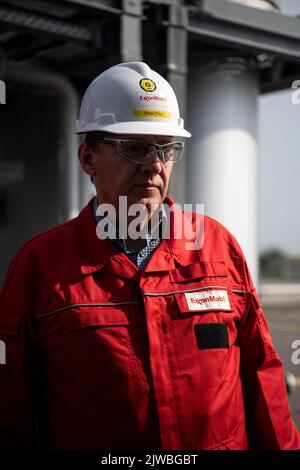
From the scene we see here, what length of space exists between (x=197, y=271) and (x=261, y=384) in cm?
34

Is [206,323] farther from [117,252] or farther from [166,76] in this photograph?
[166,76]

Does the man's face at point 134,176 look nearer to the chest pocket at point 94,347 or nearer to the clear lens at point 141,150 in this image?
the clear lens at point 141,150

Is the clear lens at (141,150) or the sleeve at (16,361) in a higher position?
the clear lens at (141,150)

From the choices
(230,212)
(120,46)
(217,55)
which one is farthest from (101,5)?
(230,212)

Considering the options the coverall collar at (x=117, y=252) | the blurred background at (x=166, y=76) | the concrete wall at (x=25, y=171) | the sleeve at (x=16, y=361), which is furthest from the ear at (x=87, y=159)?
the concrete wall at (x=25, y=171)

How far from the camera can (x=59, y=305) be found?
1610 millimetres

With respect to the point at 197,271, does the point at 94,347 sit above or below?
below

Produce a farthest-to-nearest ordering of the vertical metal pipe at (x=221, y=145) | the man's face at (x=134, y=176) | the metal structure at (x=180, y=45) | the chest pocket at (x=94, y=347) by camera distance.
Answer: the vertical metal pipe at (x=221, y=145), the metal structure at (x=180, y=45), the man's face at (x=134, y=176), the chest pocket at (x=94, y=347)

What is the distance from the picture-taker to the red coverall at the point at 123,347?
5.17 ft

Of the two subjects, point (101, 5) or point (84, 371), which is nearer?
point (84, 371)

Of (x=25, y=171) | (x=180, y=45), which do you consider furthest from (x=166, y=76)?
(x=25, y=171)

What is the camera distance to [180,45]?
201 inches
